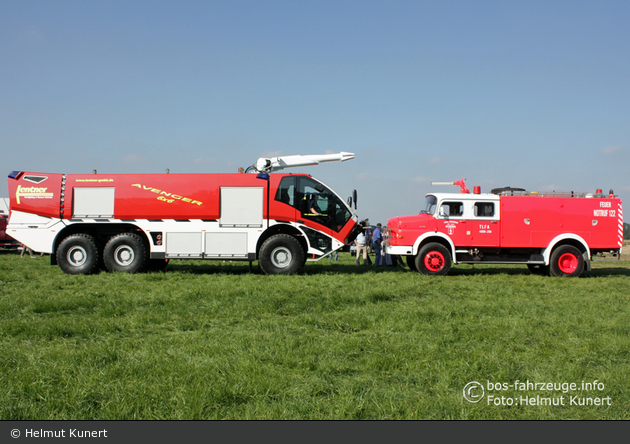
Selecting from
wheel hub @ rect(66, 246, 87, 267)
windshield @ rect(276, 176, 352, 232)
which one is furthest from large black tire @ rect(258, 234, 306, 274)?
wheel hub @ rect(66, 246, 87, 267)

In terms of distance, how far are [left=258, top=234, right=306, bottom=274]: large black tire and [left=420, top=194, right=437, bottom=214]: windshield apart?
460 centimetres

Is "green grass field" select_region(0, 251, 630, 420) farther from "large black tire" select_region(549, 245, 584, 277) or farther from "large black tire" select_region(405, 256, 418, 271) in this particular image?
"large black tire" select_region(405, 256, 418, 271)

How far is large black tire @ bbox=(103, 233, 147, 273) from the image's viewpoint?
13039mm

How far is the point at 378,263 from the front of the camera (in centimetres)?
1677

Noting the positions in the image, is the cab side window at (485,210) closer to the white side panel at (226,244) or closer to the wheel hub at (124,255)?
the white side panel at (226,244)

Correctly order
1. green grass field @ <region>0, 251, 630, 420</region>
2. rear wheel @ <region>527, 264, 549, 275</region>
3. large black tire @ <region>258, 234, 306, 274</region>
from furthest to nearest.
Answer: rear wheel @ <region>527, 264, 549, 275</region>, large black tire @ <region>258, 234, 306, 274</region>, green grass field @ <region>0, 251, 630, 420</region>

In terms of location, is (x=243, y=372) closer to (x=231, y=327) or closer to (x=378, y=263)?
(x=231, y=327)

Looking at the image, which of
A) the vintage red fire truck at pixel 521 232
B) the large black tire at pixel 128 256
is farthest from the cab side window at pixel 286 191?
the large black tire at pixel 128 256

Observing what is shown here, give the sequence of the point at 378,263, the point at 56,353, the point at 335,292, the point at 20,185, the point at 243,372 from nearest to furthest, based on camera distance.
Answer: the point at 243,372 → the point at 56,353 → the point at 335,292 → the point at 20,185 → the point at 378,263

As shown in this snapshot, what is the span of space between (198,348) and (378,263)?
39.9 feet

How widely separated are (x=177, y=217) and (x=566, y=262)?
1215cm

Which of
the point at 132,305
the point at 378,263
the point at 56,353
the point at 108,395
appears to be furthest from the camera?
the point at 378,263

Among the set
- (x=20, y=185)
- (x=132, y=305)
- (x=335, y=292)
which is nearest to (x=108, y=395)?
(x=132, y=305)

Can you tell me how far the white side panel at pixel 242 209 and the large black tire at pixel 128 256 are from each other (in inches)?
98.5
